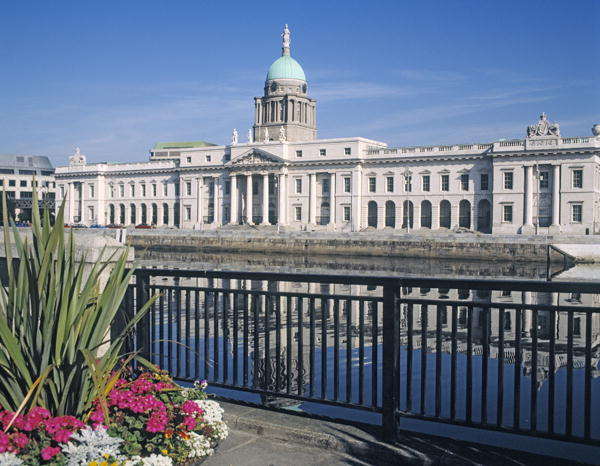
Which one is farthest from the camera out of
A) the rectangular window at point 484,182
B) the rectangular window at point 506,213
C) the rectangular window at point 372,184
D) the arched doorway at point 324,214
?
the arched doorway at point 324,214

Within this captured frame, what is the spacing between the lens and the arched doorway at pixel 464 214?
276 feet

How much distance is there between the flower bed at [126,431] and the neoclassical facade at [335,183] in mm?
74608

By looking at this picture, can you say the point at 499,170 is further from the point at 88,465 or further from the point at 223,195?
the point at 88,465

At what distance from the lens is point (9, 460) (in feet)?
12.8

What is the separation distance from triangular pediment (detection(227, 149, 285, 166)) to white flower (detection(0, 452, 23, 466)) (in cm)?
9139

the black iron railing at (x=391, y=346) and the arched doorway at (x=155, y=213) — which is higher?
the arched doorway at (x=155, y=213)


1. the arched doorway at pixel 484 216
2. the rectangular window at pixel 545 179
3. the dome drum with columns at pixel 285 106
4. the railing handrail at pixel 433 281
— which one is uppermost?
the dome drum with columns at pixel 285 106

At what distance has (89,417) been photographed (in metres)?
4.47

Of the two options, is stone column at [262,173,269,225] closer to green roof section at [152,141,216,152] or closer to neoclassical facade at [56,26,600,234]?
neoclassical facade at [56,26,600,234]

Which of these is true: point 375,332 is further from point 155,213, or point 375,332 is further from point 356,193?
point 155,213

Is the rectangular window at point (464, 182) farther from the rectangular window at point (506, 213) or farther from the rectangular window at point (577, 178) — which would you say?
the rectangular window at point (577, 178)

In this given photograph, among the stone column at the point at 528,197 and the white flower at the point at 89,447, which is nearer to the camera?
the white flower at the point at 89,447

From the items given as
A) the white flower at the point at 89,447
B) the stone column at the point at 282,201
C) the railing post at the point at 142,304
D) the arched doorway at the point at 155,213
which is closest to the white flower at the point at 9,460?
the white flower at the point at 89,447

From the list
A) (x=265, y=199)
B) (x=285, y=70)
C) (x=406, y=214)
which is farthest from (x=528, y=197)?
(x=285, y=70)
